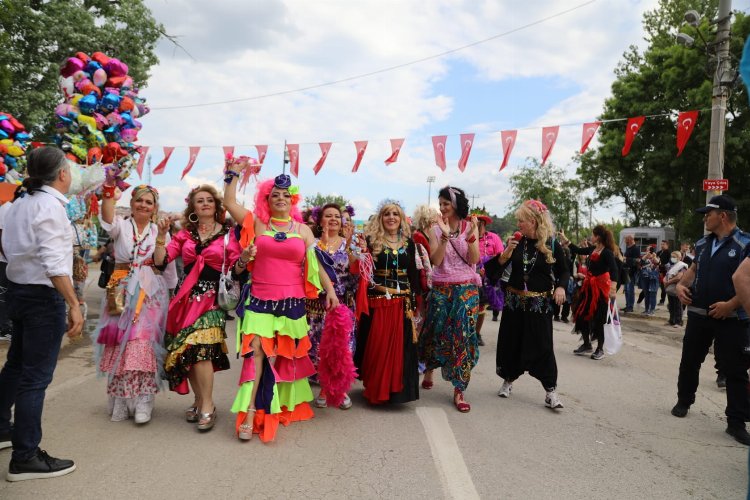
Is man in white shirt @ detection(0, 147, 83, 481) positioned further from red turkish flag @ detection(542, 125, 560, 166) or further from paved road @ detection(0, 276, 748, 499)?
red turkish flag @ detection(542, 125, 560, 166)

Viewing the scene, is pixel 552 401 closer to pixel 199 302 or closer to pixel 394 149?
pixel 199 302

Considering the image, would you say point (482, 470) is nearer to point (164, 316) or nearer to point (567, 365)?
point (164, 316)

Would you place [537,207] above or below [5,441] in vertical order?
above

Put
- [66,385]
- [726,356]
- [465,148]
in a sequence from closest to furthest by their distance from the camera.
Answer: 1. [726,356]
2. [66,385]
3. [465,148]

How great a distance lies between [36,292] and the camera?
10.6ft

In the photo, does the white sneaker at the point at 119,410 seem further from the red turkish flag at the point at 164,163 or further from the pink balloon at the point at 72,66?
the red turkish flag at the point at 164,163

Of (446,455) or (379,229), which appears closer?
(446,455)

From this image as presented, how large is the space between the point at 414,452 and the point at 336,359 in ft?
4.06

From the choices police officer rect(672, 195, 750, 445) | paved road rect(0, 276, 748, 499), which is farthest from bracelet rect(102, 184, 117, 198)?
police officer rect(672, 195, 750, 445)

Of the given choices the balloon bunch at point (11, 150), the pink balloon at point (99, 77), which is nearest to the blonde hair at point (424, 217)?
the pink balloon at point (99, 77)

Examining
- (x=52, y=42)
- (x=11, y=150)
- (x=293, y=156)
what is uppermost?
(x=52, y=42)

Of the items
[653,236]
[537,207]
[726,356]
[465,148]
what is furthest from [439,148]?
[653,236]

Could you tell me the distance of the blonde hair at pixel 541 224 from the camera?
5.28 meters

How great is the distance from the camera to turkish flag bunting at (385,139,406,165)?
44.5 feet
